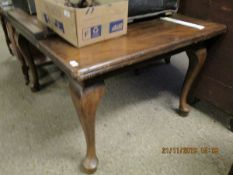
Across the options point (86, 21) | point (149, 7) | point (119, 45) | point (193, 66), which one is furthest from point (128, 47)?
point (193, 66)

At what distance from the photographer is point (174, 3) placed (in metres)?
1.20

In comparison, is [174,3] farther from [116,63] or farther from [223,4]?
[116,63]

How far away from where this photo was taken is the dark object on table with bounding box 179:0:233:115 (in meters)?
1.14

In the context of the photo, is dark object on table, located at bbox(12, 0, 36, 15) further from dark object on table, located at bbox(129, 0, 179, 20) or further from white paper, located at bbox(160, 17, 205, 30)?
white paper, located at bbox(160, 17, 205, 30)

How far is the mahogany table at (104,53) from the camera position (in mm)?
783

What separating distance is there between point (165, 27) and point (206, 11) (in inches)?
11.6

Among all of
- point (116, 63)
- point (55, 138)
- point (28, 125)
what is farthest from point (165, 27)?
point (28, 125)

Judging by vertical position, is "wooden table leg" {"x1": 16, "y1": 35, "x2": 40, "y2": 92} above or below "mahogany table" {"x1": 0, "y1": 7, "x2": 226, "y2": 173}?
below

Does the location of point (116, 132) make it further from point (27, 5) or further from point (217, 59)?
point (27, 5)

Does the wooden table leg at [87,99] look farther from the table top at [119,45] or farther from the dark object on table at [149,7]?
the dark object on table at [149,7]

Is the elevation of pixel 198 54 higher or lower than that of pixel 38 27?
lower
